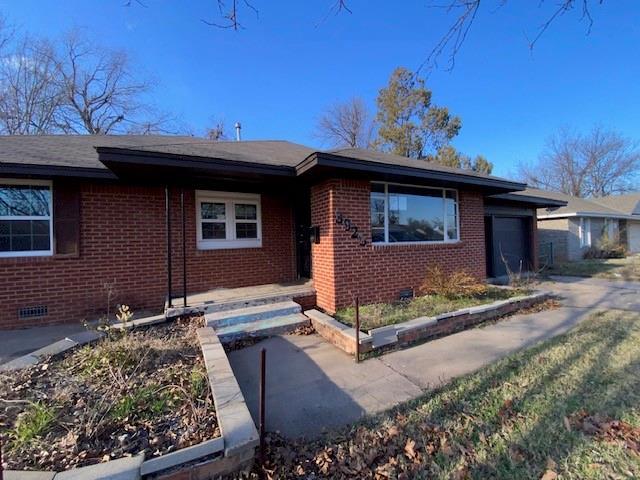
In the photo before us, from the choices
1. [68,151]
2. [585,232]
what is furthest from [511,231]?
[68,151]

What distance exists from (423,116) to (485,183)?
16.9 m

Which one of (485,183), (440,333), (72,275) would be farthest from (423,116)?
(72,275)

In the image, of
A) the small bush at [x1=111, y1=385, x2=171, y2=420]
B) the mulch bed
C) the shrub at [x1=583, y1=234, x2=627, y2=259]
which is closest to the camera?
the mulch bed

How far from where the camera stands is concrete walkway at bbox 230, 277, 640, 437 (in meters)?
3.02

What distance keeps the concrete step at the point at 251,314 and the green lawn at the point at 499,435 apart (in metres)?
2.63

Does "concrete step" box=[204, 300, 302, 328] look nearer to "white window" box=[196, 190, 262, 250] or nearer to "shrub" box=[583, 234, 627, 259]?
"white window" box=[196, 190, 262, 250]

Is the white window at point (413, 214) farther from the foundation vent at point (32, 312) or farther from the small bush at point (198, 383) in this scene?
the foundation vent at point (32, 312)

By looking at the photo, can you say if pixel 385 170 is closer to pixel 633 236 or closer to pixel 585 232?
pixel 585 232

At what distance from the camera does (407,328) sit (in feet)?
15.4

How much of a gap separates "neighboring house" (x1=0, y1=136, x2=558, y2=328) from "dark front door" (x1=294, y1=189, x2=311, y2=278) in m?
0.03

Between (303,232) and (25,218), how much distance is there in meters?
5.24

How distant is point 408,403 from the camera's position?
3076 mm

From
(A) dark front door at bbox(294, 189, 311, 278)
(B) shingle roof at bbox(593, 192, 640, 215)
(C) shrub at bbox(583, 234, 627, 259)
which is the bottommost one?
(C) shrub at bbox(583, 234, 627, 259)

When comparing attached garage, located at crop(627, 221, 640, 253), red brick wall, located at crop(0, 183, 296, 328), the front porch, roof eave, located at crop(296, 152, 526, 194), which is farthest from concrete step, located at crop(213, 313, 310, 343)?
attached garage, located at crop(627, 221, 640, 253)
